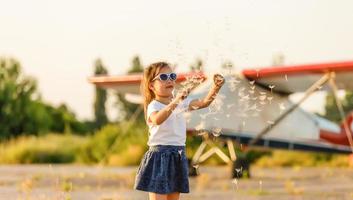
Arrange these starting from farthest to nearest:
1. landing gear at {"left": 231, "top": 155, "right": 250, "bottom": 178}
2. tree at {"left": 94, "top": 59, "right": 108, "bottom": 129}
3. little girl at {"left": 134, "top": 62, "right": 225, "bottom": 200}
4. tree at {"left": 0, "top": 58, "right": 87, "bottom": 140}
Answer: tree at {"left": 94, "top": 59, "right": 108, "bottom": 129}, tree at {"left": 0, "top": 58, "right": 87, "bottom": 140}, landing gear at {"left": 231, "top": 155, "right": 250, "bottom": 178}, little girl at {"left": 134, "top": 62, "right": 225, "bottom": 200}

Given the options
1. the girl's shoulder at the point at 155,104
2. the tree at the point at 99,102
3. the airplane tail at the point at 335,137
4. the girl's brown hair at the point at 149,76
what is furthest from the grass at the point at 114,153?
the tree at the point at 99,102

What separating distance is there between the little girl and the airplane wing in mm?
9917

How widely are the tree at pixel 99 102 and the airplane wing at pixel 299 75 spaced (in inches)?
1297

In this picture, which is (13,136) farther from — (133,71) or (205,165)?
(205,165)

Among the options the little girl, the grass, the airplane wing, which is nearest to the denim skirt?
the little girl

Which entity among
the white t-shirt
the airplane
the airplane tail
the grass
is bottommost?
the grass

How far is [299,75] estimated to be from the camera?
15.9 m

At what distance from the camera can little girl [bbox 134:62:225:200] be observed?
4.68 meters

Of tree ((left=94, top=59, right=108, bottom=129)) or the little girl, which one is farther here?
tree ((left=94, top=59, right=108, bottom=129))

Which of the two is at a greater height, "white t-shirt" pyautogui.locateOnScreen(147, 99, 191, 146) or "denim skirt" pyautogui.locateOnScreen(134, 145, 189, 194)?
"white t-shirt" pyautogui.locateOnScreen(147, 99, 191, 146)

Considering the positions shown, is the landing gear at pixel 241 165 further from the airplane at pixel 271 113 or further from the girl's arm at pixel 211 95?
the girl's arm at pixel 211 95

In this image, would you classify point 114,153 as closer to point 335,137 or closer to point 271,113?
point 335,137

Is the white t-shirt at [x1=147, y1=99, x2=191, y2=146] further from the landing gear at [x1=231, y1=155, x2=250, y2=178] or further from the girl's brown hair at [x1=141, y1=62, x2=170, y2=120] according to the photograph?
the landing gear at [x1=231, y1=155, x2=250, y2=178]

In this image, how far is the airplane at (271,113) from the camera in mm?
14797
